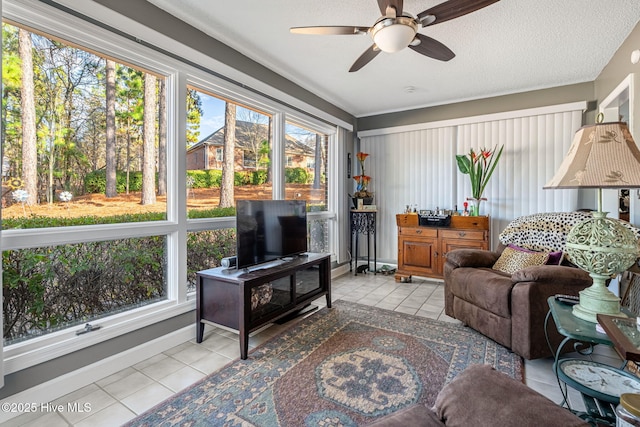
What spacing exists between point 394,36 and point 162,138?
1900 mm

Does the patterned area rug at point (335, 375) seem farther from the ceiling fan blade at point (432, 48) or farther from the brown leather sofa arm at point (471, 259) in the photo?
the ceiling fan blade at point (432, 48)

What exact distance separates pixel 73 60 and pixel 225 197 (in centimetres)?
147

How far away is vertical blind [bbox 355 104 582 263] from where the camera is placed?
3818 mm

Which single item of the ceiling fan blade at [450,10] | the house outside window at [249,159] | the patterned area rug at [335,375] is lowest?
the patterned area rug at [335,375]

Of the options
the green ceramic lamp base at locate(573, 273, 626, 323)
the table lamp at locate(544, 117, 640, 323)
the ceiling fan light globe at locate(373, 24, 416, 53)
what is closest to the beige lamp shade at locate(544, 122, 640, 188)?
the table lamp at locate(544, 117, 640, 323)

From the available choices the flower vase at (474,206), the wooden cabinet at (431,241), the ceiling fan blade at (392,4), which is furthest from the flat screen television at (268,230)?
the flower vase at (474,206)

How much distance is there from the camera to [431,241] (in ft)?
13.5

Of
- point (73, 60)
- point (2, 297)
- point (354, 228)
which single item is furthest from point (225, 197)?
point (354, 228)

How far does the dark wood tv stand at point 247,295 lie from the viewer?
2230 millimetres

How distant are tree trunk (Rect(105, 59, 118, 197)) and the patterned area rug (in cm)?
147

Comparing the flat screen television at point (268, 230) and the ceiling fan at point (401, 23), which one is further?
the flat screen television at point (268, 230)

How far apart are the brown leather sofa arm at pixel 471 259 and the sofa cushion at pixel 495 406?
5.74 feet

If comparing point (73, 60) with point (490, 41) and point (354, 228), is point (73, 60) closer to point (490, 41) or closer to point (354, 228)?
point (490, 41)

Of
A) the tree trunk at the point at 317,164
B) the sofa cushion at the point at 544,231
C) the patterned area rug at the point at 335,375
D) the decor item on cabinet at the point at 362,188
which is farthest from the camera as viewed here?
the decor item on cabinet at the point at 362,188
